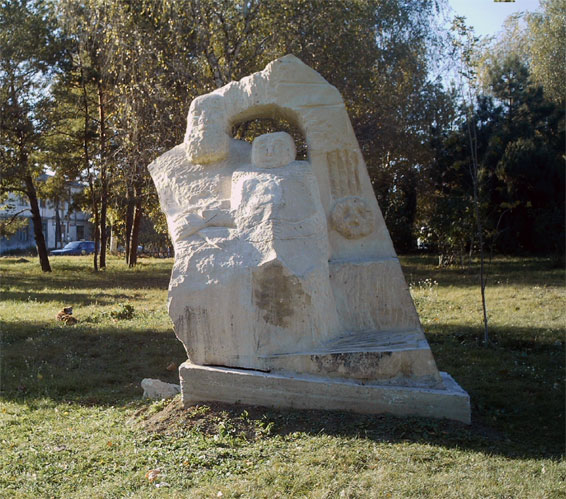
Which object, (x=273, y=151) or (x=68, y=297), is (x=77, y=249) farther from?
(x=273, y=151)

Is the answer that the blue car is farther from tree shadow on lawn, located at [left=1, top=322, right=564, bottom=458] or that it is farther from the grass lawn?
the grass lawn

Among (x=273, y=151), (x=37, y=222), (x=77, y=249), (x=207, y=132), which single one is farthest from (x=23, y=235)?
(x=273, y=151)

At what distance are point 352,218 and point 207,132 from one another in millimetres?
1406

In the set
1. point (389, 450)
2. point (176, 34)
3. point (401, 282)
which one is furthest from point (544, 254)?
point (389, 450)

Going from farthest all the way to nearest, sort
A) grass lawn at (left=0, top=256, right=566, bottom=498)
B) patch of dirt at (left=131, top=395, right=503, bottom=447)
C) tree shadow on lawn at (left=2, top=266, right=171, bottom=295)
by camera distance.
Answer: tree shadow on lawn at (left=2, top=266, right=171, bottom=295) < patch of dirt at (left=131, top=395, right=503, bottom=447) < grass lawn at (left=0, top=256, right=566, bottom=498)

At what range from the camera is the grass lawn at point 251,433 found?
3781mm

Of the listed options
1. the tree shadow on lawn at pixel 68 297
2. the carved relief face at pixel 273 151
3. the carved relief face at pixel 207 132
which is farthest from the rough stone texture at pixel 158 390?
the tree shadow on lawn at pixel 68 297

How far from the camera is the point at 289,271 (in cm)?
473

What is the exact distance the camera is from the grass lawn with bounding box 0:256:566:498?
3781 millimetres

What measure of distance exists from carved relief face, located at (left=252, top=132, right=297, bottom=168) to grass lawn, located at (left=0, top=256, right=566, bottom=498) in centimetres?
196

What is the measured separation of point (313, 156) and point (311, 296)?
1244 mm

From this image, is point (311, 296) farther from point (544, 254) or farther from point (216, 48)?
A: point (544, 254)

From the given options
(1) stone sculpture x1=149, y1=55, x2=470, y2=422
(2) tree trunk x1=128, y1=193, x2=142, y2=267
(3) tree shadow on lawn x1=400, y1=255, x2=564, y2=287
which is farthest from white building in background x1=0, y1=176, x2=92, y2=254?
(1) stone sculpture x1=149, y1=55, x2=470, y2=422

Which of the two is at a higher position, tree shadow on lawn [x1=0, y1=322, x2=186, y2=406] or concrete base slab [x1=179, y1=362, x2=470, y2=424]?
concrete base slab [x1=179, y1=362, x2=470, y2=424]
